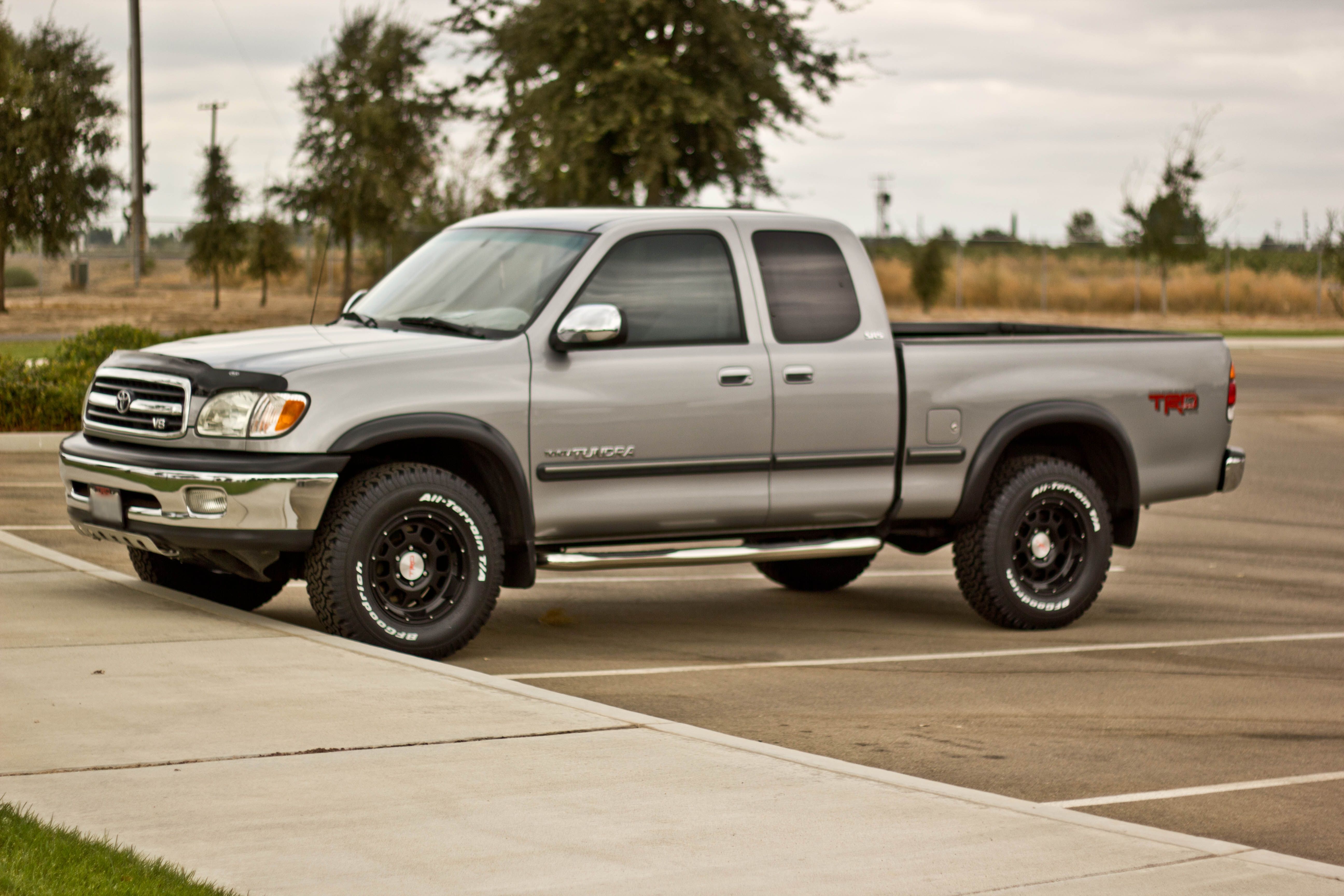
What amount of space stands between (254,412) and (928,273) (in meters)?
42.9

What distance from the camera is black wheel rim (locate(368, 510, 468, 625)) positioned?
8156 mm

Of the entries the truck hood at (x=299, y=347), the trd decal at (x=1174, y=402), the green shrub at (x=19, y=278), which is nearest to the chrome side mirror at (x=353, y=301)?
the truck hood at (x=299, y=347)

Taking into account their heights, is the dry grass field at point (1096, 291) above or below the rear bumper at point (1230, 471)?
above

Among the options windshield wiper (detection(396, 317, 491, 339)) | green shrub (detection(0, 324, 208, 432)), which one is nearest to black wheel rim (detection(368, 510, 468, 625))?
windshield wiper (detection(396, 317, 491, 339))

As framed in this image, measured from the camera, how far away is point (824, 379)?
9.05 m

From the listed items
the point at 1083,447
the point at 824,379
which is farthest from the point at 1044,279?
the point at 824,379

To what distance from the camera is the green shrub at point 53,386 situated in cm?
1694

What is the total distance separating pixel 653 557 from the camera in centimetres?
868

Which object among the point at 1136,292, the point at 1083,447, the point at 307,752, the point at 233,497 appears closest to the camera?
the point at 307,752

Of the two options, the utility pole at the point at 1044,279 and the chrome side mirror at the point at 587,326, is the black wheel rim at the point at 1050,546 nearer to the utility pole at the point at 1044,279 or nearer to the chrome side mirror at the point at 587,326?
the chrome side mirror at the point at 587,326

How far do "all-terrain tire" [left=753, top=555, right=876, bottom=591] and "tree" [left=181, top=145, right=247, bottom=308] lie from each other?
4088 centimetres

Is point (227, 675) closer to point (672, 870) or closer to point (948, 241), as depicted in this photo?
point (672, 870)

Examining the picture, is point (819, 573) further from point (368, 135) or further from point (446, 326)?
point (368, 135)

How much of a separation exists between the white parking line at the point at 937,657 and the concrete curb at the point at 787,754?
42 cm
